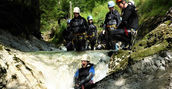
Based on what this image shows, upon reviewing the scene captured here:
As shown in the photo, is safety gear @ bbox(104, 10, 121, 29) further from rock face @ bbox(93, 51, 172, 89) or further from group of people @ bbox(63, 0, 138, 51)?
rock face @ bbox(93, 51, 172, 89)

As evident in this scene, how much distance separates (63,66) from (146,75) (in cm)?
357

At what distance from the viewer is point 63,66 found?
6902 mm

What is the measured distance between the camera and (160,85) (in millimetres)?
3453

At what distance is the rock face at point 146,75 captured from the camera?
141 inches

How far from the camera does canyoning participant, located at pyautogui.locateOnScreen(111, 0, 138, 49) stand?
570 centimetres

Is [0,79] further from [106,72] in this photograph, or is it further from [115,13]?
[115,13]

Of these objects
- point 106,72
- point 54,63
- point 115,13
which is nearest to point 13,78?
point 54,63

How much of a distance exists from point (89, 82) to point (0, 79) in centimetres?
229

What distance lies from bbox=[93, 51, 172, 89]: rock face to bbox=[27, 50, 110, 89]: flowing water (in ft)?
7.16

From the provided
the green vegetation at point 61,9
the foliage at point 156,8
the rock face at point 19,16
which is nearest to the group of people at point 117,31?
the foliage at point 156,8

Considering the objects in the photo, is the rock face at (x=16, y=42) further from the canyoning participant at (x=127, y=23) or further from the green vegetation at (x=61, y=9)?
the green vegetation at (x=61, y=9)

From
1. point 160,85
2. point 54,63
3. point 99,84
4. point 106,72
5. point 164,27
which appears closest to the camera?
point 160,85

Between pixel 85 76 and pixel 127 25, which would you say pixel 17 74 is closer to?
pixel 85 76

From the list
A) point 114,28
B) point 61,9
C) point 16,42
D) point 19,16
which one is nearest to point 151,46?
point 114,28
